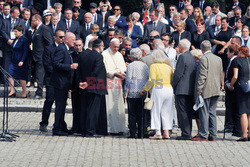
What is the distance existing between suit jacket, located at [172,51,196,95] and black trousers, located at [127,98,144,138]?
805 mm

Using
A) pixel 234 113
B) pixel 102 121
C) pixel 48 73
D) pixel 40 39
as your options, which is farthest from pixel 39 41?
pixel 234 113

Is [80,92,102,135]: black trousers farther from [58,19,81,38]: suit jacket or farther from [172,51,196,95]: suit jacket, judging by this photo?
[58,19,81,38]: suit jacket

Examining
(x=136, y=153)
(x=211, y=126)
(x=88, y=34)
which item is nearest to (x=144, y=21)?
(x=88, y=34)

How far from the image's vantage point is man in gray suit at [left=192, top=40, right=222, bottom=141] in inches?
473

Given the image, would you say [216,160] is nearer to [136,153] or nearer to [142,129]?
[136,153]

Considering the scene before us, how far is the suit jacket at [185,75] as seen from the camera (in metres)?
12.1

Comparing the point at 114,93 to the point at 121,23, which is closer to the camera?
the point at 114,93

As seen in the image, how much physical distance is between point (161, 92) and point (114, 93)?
127cm

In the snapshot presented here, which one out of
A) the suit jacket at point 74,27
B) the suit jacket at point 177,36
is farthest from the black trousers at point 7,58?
the suit jacket at point 177,36

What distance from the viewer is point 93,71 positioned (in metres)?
12.1

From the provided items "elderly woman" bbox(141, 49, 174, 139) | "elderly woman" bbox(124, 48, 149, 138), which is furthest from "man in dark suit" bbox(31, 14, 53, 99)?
"elderly woman" bbox(141, 49, 174, 139)

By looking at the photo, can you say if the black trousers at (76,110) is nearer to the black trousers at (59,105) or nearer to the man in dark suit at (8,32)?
the black trousers at (59,105)

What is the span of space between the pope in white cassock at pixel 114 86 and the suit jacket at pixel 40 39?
440 centimetres

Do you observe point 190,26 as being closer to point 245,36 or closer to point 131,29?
point 245,36
